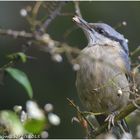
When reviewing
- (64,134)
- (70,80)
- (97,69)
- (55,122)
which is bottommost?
(64,134)

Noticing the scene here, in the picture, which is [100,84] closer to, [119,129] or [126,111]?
[119,129]

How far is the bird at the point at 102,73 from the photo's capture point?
4966 millimetres

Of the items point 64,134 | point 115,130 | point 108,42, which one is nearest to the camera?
point 115,130

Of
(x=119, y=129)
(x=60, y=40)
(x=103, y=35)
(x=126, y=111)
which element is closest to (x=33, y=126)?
(x=126, y=111)

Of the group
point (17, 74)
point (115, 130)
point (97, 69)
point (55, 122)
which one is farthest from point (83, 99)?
point (55, 122)

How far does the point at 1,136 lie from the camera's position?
269cm

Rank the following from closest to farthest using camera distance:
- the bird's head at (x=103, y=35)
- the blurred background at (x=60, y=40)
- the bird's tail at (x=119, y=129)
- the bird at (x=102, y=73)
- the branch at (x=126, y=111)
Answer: the branch at (x=126, y=111) < the bird's tail at (x=119, y=129) < the bird at (x=102, y=73) < the bird's head at (x=103, y=35) < the blurred background at (x=60, y=40)

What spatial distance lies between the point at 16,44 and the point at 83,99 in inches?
111

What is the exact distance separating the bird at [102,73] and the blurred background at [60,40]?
202 cm

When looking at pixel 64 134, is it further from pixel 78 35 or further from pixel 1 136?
pixel 1 136

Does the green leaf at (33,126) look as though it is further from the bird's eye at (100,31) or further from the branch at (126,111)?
the bird's eye at (100,31)

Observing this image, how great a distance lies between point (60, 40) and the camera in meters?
7.53

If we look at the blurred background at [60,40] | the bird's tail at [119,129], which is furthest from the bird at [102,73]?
the blurred background at [60,40]

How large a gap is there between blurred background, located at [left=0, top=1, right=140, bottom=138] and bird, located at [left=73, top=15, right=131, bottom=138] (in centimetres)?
202
